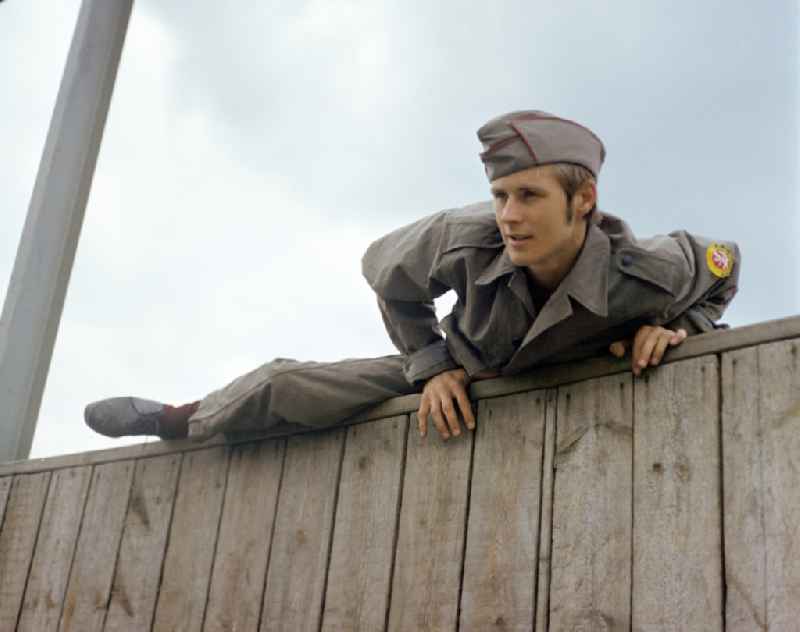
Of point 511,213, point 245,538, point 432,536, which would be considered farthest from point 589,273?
point 245,538

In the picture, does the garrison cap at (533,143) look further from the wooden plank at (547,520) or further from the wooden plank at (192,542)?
the wooden plank at (192,542)

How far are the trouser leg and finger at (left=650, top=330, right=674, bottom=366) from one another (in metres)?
0.61

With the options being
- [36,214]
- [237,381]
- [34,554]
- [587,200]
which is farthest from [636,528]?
[36,214]

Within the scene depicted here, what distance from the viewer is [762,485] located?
5.27ft

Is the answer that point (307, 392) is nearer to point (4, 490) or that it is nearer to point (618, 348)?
point (618, 348)

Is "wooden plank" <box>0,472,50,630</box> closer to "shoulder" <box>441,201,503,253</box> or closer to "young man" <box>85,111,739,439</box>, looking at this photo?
"young man" <box>85,111,739,439</box>

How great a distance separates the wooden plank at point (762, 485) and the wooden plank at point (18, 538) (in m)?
1.76

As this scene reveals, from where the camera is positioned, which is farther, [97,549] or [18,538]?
[18,538]

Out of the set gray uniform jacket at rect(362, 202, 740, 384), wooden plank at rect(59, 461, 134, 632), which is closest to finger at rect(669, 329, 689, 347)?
gray uniform jacket at rect(362, 202, 740, 384)

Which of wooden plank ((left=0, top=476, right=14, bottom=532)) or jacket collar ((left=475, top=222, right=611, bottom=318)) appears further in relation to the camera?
wooden plank ((left=0, top=476, right=14, bottom=532))

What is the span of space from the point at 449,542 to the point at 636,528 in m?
0.36

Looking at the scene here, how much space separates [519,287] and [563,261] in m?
0.08

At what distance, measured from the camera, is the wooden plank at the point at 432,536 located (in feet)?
6.33

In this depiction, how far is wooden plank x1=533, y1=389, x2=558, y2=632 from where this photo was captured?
1777mm
